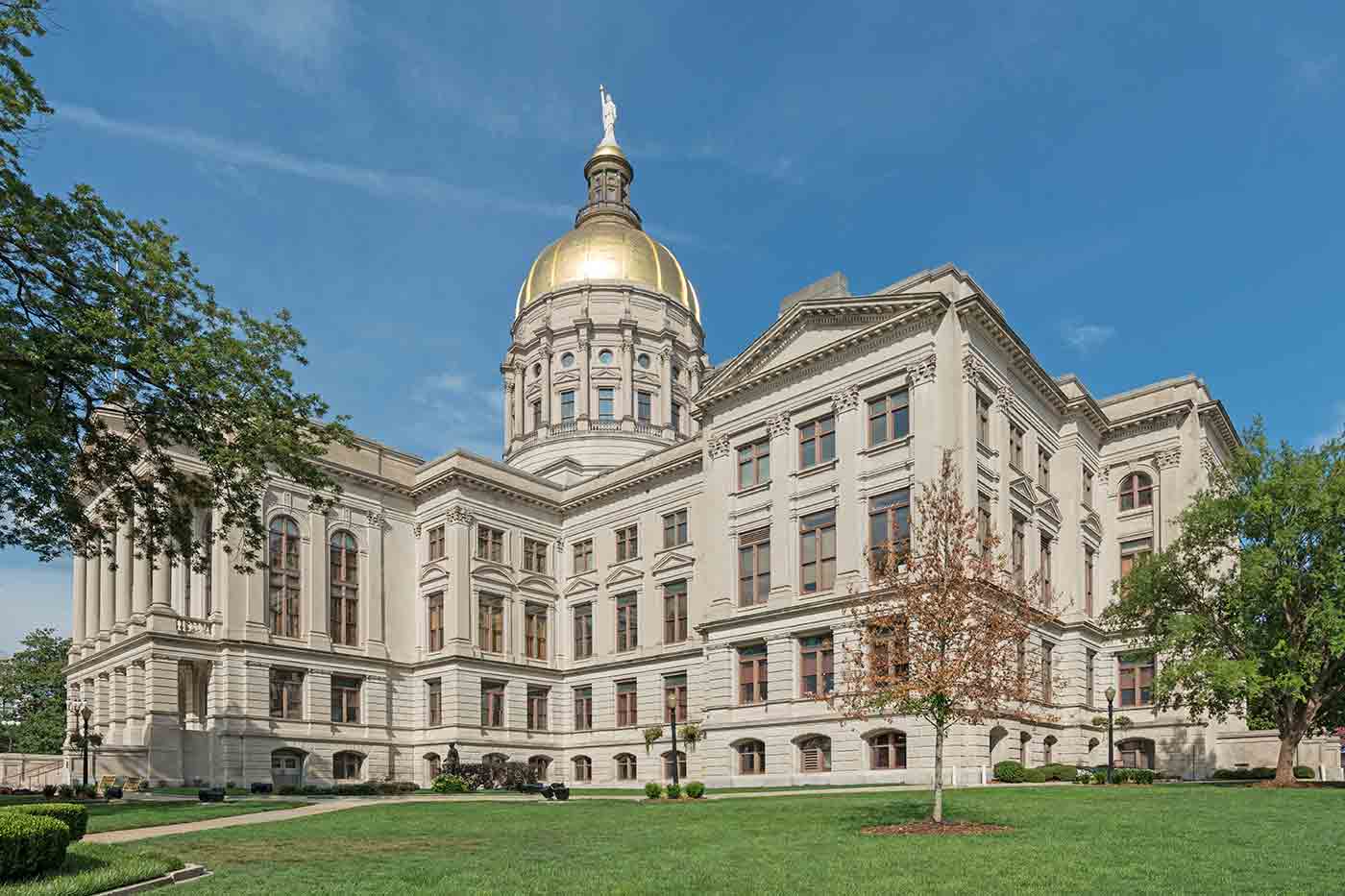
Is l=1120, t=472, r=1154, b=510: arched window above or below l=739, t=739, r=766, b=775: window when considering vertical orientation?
above

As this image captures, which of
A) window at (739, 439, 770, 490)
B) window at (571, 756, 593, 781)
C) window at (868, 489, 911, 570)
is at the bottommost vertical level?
window at (571, 756, 593, 781)

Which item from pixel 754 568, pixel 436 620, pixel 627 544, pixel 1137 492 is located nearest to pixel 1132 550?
pixel 1137 492

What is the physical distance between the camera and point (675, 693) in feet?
175

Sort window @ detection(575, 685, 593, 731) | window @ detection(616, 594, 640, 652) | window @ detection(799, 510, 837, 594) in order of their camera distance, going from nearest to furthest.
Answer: window @ detection(799, 510, 837, 594) < window @ detection(616, 594, 640, 652) < window @ detection(575, 685, 593, 731)

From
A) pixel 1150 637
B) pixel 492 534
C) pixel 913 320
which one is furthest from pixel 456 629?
pixel 1150 637

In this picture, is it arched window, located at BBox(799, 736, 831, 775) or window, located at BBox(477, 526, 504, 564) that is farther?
window, located at BBox(477, 526, 504, 564)

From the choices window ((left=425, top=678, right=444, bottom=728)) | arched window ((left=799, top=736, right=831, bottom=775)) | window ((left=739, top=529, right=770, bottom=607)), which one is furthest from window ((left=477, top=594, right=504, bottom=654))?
arched window ((left=799, top=736, right=831, bottom=775))

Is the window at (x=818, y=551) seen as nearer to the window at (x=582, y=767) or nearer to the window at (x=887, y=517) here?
the window at (x=887, y=517)

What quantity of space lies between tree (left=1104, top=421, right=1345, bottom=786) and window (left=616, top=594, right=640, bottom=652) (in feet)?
86.9

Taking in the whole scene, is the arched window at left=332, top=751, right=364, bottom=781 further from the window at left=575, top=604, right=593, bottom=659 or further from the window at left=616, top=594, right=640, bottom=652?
the window at left=616, top=594, right=640, bottom=652

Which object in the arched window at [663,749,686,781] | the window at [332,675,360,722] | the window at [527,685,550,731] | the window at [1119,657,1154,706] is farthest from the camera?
the window at [527,685,550,731]

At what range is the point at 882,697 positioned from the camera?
71.4 feet

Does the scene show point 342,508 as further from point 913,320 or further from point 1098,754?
point 1098,754

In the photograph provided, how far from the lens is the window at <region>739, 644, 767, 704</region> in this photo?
145 ft
